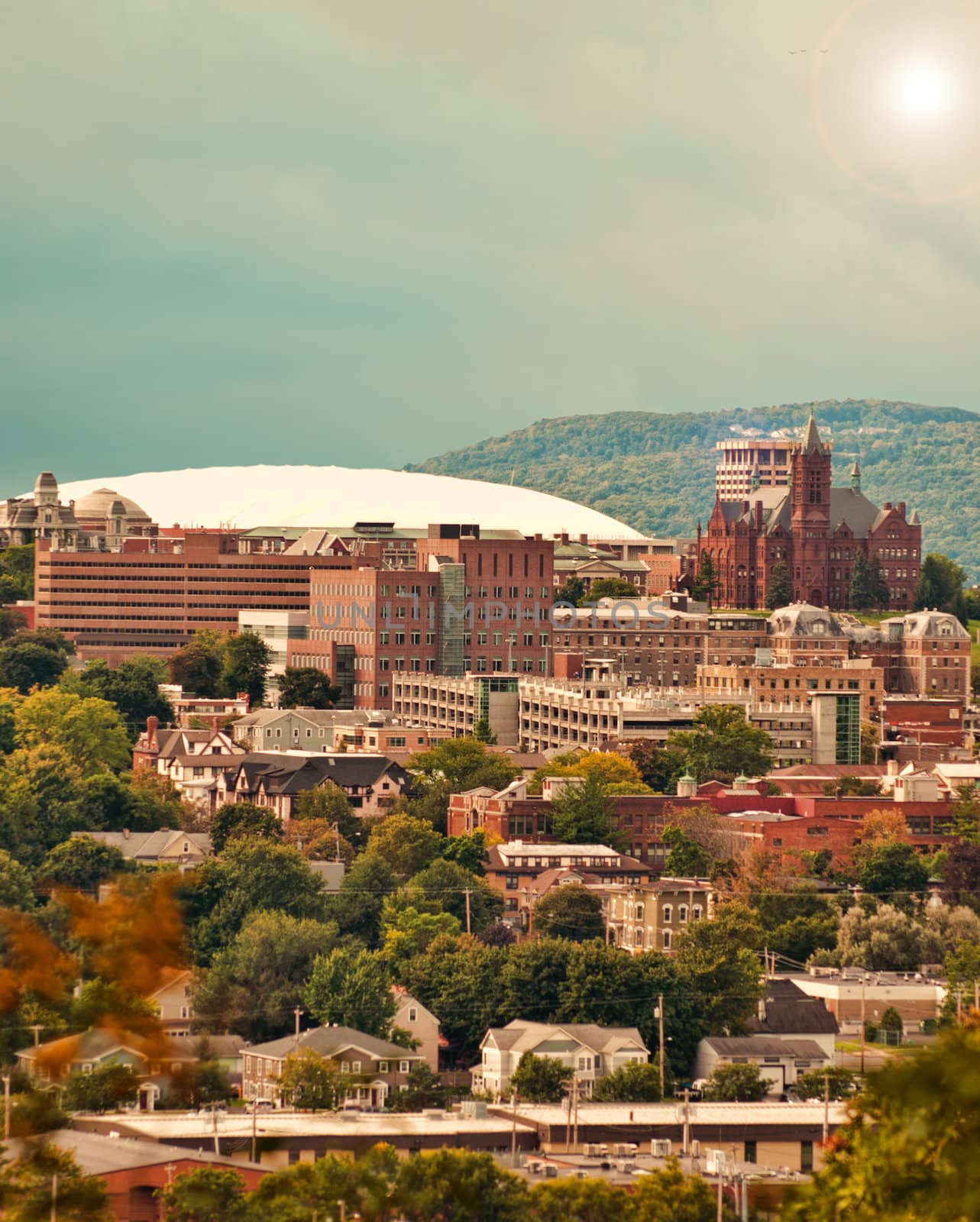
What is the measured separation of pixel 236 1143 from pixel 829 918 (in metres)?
36.4

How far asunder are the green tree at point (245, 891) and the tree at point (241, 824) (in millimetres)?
7066

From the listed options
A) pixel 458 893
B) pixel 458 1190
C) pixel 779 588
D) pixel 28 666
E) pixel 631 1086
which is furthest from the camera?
pixel 779 588

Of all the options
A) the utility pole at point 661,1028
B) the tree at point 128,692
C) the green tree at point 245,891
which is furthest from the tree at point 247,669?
the utility pole at point 661,1028

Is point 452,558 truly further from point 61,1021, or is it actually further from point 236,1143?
point 61,1021

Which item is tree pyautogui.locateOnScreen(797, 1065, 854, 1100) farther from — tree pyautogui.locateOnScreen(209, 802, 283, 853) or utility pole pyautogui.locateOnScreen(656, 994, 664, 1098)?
tree pyautogui.locateOnScreen(209, 802, 283, 853)

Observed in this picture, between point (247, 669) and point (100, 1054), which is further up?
point (247, 669)

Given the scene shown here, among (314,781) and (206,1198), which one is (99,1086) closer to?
(206,1198)

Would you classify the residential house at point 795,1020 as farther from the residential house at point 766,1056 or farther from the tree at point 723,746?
the tree at point 723,746

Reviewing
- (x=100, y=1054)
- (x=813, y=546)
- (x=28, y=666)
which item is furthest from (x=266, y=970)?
→ (x=813, y=546)

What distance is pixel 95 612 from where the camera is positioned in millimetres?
167500

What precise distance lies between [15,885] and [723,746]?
4532cm

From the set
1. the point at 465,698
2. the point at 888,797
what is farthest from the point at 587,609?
the point at 888,797

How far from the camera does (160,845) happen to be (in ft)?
309

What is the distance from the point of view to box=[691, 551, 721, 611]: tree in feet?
616
